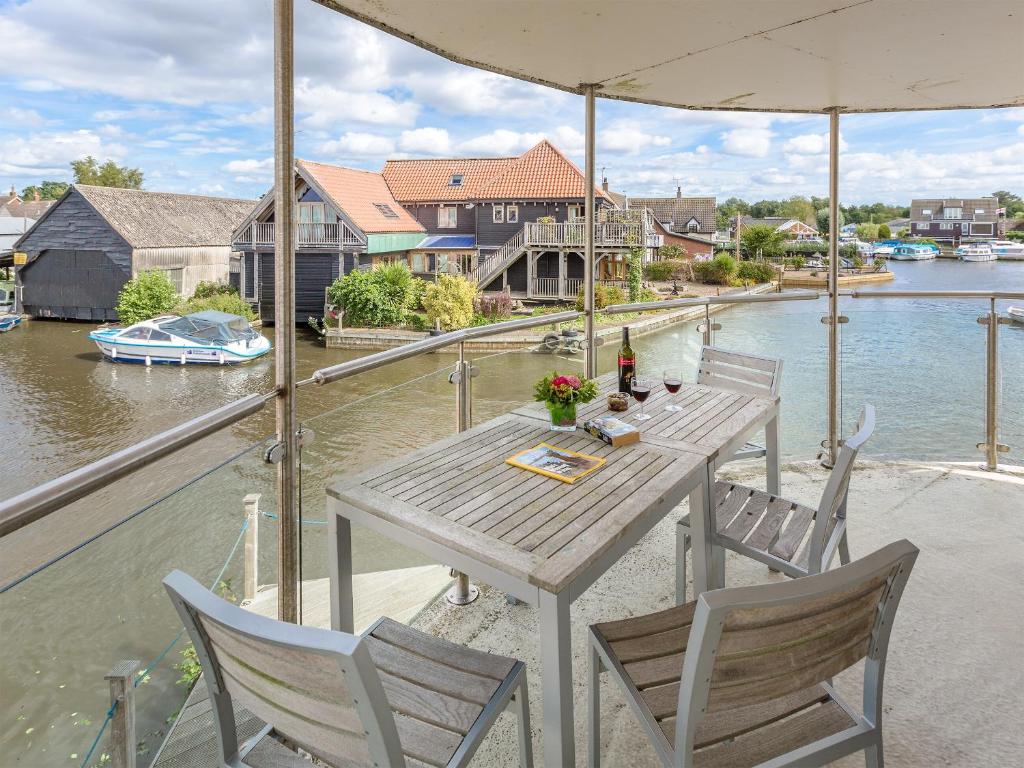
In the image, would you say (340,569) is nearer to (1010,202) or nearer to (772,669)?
(772,669)

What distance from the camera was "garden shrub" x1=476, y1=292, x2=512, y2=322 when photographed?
19.2 metres

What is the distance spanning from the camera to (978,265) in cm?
581

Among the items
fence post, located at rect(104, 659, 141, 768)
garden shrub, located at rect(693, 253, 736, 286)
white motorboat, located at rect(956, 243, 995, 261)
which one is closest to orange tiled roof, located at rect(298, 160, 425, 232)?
garden shrub, located at rect(693, 253, 736, 286)

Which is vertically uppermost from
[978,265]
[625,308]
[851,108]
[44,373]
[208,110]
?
[208,110]

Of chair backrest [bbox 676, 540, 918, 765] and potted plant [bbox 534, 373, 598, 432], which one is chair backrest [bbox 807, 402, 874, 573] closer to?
chair backrest [bbox 676, 540, 918, 765]

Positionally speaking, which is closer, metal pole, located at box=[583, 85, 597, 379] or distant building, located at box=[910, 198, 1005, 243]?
metal pole, located at box=[583, 85, 597, 379]

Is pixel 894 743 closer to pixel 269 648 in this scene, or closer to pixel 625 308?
pixel 269 648

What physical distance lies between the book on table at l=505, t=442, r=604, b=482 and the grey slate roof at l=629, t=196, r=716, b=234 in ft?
102

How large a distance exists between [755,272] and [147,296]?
14993 mm

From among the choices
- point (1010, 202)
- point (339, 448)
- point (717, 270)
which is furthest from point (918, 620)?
point (717, 270)

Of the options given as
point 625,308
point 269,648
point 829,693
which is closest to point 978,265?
point 625,308

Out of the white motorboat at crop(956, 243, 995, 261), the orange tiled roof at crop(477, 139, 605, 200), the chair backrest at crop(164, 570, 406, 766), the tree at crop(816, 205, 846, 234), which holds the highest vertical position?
the orange tiled roof at crop(477, 139, 605, 200)

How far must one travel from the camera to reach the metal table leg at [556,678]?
1.04 m

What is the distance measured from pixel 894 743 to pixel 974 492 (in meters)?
1.89
